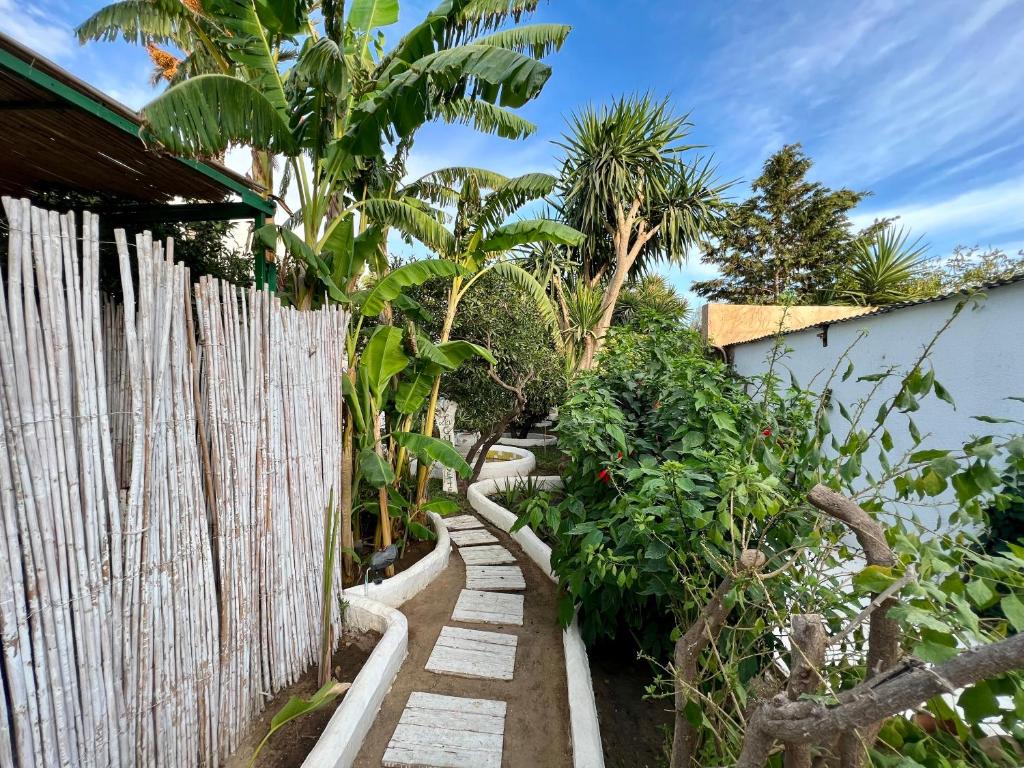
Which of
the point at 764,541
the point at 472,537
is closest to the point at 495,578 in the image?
the point at 472,537

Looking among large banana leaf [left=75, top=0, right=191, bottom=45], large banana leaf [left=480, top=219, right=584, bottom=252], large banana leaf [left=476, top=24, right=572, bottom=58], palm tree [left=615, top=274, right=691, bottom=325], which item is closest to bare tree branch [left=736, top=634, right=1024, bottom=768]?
large banana leaf [left=480, top=219, right=584, bottom=252]

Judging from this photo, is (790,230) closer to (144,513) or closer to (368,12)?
(368,12)

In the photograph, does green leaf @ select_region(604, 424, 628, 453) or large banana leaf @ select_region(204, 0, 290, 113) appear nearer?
green leaf @ select_region(604, 424, 628, 453)

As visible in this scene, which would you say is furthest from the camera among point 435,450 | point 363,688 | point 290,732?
point 435,450

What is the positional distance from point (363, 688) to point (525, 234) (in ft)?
12.6

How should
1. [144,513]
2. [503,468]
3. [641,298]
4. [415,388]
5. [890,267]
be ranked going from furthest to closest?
[641,298] → [890,267] → [503,468] → [415,388] → [144,513]

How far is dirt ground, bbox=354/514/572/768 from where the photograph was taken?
224 centimetres

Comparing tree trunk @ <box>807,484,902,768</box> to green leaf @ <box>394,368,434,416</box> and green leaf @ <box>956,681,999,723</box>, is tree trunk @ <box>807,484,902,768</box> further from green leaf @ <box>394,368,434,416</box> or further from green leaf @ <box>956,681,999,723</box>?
green leaf @ <box>394,368,434,416</box>

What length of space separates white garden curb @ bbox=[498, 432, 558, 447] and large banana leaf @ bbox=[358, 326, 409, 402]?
19.6 feet

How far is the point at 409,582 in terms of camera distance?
362cm

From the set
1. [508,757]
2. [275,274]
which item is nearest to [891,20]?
[275,274]

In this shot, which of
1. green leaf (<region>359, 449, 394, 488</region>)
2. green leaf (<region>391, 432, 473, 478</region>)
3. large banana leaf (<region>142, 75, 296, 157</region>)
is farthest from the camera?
green leaf (<region>391, 432, 473, 478</region>)

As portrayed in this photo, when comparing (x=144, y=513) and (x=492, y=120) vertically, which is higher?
(x=492, y=120)

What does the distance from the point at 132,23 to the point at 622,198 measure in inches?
367
